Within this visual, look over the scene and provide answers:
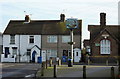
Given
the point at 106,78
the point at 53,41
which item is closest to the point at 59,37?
the point at 53,41

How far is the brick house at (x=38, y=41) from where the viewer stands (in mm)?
52562

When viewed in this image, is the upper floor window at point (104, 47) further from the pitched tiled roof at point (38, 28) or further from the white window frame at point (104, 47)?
the pitched tiled roof at point (38, 28)

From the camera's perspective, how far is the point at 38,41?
53625mm

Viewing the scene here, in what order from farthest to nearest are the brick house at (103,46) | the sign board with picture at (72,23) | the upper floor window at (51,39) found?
1. the upper floor window at (51,39)
2. the brick house at (103,46)
3. the sign board with picture at (72,23)

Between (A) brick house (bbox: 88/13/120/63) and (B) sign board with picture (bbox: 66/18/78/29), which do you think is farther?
(A) brick house (bbox: 88/13/120/63)

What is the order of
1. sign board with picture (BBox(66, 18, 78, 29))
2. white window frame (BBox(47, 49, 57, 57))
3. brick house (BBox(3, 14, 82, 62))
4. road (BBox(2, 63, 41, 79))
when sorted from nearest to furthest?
road (BBox(2, 63, 41, 79)), sign board with picture (BBox(66, 18, 78, 29)), brick house (BBox(3, 14, 82, 62)), white window frame (BBox(47, 49, 57, 57))

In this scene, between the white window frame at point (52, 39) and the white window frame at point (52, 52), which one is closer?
the white window frame at point (52, 52)

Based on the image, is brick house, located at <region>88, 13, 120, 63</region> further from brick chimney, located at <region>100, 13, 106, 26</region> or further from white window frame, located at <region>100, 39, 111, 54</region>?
brick chimney, located at <region>100, 13, 106, 26</region>

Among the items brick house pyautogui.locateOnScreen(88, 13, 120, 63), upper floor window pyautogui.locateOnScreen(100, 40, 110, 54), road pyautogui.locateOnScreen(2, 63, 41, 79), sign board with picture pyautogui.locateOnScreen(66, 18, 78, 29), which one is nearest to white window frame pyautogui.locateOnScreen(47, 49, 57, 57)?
brick house pyautogui.locateOnScreen(88, 13, 120, 63)

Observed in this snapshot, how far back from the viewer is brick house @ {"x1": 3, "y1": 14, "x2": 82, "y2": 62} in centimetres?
5256

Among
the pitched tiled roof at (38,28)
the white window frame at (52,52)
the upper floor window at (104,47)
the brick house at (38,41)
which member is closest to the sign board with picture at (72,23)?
the upper floor window at (104,47)

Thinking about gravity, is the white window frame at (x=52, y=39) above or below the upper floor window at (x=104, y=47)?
above

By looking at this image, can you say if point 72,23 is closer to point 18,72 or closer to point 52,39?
point 18,72

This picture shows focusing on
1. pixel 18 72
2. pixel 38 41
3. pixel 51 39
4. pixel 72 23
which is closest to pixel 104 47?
pixel 51 39
